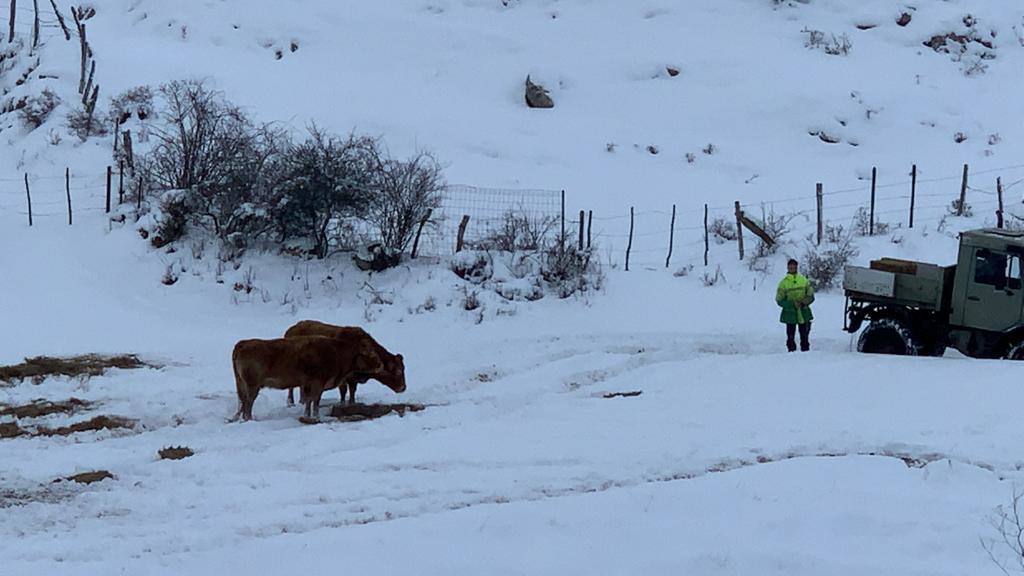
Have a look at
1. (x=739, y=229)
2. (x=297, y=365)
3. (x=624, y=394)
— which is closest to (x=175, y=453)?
(x=297, y=365)

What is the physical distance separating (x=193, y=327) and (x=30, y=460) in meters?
8.29

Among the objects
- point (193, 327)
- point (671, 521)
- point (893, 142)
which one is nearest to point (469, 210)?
point (193, 327)

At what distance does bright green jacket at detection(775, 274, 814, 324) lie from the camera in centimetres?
1552

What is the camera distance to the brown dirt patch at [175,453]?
1040 cm

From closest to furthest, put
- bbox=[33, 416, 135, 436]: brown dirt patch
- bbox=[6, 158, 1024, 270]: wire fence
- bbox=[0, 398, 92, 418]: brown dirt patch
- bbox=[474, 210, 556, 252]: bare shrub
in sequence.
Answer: bbox=[33, 416, 135, 436]: brown dirt patch → bbox=[0, 398, 92, 418]: brown dirt patch → bbox=[474, 210, 556, 252]: bare shrub → bbox=[6, 158, 1024, 270]: wire fence

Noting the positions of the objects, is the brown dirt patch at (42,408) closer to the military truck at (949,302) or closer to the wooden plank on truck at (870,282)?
the wooden plank on truck at (870,282)

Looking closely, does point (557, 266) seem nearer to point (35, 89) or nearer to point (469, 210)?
point (469, 210)

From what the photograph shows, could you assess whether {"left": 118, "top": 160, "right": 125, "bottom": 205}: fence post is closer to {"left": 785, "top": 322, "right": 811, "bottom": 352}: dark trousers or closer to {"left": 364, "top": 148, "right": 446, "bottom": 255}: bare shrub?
{"left": 364, "top": 148, "right": 446, "bottom": 255}: bare shrub

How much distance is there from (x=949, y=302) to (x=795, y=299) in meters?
2.24

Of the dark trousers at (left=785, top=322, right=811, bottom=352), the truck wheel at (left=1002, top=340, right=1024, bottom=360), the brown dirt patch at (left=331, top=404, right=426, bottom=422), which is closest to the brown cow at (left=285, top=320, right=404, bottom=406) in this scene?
the brown dirt patch at (left=331, top=404, right=426, bottom=422)

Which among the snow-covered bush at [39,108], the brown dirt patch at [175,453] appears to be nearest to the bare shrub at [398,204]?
the brown dirt patch at [175,453]

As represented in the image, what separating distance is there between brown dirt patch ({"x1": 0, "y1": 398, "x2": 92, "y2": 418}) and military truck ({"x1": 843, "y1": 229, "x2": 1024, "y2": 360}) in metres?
11.2

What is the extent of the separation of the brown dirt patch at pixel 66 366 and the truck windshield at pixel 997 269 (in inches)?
487

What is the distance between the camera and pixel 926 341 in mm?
15438
